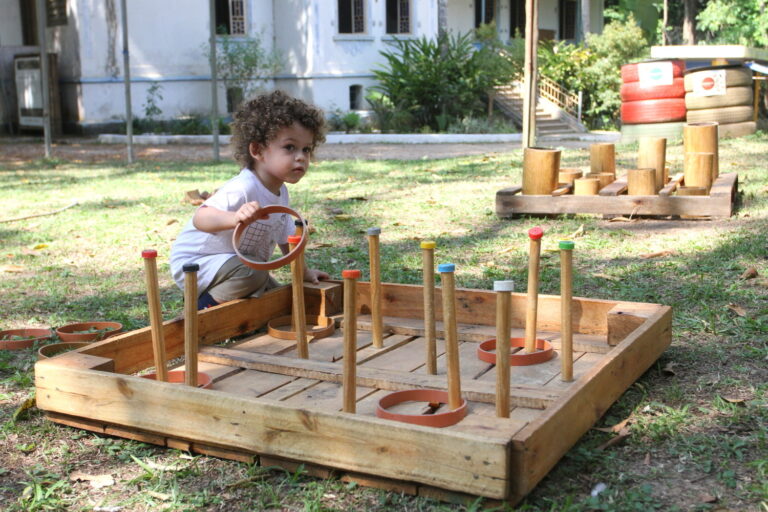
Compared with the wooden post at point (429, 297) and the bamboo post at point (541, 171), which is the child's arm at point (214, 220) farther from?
the bamboo post at point (541, 171)

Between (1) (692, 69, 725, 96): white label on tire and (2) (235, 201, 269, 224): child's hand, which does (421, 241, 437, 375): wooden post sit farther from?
(1) (692, 69, 725, 96): white label on tire

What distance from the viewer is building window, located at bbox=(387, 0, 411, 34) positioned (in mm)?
22031

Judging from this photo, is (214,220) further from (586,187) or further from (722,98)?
(722,98)

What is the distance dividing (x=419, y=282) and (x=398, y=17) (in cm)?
1812

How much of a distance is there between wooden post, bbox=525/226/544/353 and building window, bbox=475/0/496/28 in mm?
22703

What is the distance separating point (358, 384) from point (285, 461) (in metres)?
0.65

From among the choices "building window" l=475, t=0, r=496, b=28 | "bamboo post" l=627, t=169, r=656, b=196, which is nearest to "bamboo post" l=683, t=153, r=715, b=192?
"bamboo post" l=627, t=169, r=656, b=196

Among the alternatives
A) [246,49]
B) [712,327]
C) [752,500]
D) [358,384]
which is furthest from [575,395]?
[246,49]

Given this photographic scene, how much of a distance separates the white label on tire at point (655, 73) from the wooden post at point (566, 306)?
11120 mm

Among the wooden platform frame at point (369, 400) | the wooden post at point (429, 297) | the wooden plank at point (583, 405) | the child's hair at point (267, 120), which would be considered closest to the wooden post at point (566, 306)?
the wooden platform frame at point (369, 400)

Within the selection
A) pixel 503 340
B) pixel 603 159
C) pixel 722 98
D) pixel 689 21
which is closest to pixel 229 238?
pixel 503 340

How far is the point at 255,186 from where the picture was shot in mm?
4184

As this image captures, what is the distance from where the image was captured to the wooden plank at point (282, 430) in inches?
→ 93.0

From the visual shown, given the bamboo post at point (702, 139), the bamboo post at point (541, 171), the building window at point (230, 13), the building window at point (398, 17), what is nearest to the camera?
the bamboo post at point (541, 171)
